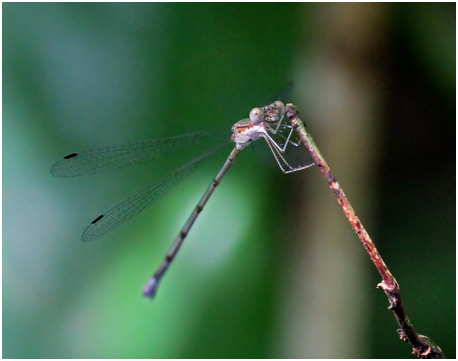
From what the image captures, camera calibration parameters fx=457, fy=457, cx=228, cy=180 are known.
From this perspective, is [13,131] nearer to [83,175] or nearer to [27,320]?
[83,175]

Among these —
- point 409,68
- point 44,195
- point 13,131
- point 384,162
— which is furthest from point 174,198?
point 409,68

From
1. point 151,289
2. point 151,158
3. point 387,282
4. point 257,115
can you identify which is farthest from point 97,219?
point 387,282

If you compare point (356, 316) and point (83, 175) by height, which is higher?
point (83, 175)

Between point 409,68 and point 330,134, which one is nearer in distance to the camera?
point 330,134

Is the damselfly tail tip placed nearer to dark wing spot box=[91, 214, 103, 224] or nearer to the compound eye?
dark wing spot box=[91, 214, 103, 224]

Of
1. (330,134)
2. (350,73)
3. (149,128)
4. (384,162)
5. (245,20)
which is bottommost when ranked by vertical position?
(384,162)
